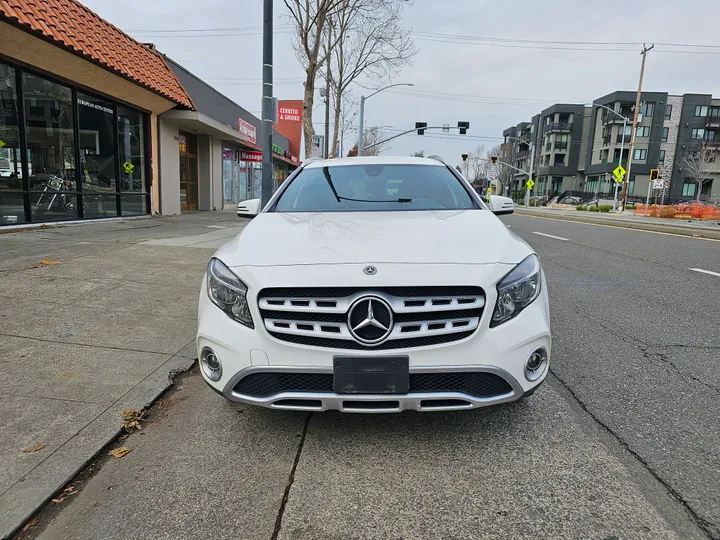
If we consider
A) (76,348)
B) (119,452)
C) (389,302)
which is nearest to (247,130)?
(76,348)

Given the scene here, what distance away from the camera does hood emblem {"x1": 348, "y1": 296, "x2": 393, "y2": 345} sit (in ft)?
7.70

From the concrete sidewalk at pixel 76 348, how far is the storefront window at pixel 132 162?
6.40m

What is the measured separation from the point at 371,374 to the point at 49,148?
11.1m

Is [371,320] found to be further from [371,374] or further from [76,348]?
[76,348]

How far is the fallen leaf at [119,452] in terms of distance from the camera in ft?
8.54

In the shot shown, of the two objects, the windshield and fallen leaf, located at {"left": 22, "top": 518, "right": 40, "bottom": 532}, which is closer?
fallen leaf, located at {"left": 22, "top": 518, "right": 40, "bottom": 532}

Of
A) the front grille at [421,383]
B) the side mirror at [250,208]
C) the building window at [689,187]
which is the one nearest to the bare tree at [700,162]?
the building window at [689,187]

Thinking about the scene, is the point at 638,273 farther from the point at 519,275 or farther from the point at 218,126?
the point at 218,126

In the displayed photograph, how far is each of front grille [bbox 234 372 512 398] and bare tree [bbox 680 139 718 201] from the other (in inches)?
2857

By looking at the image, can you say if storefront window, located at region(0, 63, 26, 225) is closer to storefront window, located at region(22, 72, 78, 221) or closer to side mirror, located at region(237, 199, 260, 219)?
storefront window, located at region(22, 72, 78, 221)

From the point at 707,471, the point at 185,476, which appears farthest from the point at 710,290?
the point at 185,476

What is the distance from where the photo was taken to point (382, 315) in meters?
2.36

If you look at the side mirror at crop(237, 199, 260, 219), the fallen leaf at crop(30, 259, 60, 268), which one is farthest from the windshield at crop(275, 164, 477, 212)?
the fallen leaf at crop(30, 259, 60, 268)

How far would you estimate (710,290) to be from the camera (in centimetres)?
637
